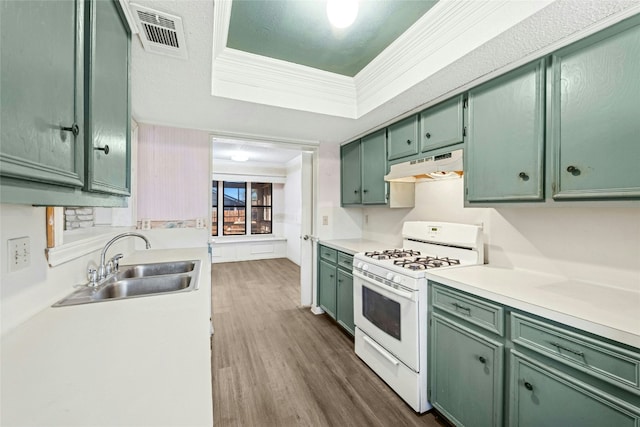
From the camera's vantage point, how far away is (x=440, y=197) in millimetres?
2418

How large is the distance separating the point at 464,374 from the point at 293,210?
17.5 ft

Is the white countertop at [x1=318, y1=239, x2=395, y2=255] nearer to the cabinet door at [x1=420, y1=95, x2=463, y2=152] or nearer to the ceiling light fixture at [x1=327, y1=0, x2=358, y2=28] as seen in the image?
the cabinet door at [x1=420, y1=95, x2=463, y2=152]

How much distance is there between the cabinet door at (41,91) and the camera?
0.51 m

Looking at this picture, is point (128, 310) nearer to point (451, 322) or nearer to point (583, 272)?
point (451, 322)

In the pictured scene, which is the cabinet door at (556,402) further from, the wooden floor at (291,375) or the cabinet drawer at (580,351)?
the wooden floor at (291,375)

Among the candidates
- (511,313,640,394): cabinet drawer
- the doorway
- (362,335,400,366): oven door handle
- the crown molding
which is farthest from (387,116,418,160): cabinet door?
the doorway

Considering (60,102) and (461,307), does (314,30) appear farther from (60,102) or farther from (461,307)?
(461,307)

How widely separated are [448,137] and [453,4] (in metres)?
0.79

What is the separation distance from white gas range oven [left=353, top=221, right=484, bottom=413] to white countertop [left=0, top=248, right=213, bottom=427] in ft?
4.12

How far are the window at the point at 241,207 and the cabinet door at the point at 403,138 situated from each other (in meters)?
5.04

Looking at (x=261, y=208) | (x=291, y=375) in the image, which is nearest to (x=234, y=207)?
(x=261, y=208)

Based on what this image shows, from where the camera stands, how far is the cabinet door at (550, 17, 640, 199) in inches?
Result: 44.5

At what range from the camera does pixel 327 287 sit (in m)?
3.17

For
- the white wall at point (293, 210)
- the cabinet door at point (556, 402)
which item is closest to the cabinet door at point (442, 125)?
the cabinet door at point (556, 402)
